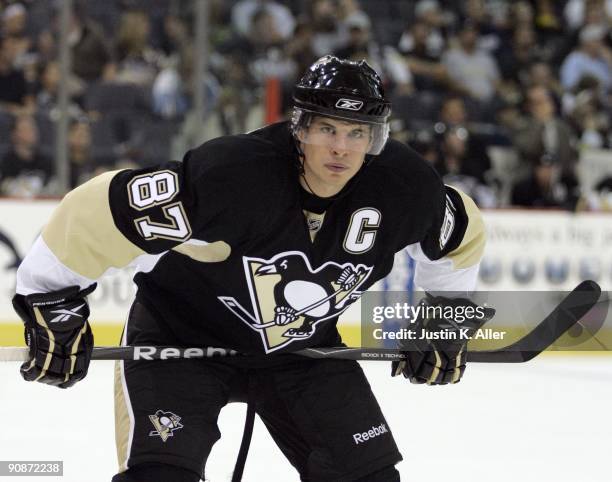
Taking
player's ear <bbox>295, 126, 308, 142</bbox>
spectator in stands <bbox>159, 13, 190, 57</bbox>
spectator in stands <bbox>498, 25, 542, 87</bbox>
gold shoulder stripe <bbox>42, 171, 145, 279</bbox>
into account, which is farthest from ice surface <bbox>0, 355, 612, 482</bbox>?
spectator in stands <bbox>498, 25, 542, 87</bbox>

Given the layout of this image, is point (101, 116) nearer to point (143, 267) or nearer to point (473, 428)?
point (473, 428)

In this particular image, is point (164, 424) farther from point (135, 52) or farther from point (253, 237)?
point (135, 52)

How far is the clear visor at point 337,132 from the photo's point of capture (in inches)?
93.0

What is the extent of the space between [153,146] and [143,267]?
3581mm

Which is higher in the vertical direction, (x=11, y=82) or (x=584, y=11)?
(x=584, y=11)

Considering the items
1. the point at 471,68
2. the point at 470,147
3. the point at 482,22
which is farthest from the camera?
the point at 482,22

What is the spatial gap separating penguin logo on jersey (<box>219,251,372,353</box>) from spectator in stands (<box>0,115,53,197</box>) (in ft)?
11.5

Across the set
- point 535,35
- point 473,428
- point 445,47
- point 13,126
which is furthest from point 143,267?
point 535,35

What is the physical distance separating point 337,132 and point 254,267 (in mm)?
357

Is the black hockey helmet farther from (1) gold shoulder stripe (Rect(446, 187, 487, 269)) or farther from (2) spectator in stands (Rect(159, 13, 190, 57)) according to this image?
(2) spectator in stands (Rect(159, 13, 190, 57))

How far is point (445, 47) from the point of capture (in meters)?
7.61

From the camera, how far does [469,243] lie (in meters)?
2.66

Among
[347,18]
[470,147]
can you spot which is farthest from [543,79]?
[347,18]

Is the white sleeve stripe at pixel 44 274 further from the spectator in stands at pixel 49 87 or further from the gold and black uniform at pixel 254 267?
the spectator in stands at pixel 49 87
